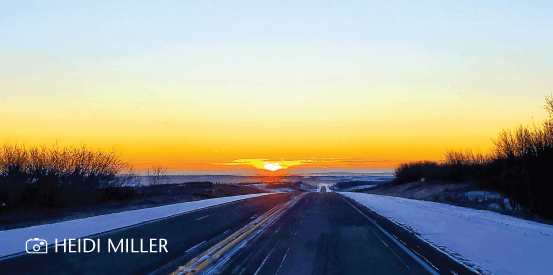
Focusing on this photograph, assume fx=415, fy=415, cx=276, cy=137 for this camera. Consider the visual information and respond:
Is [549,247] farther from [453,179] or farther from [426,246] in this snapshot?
[453,179]

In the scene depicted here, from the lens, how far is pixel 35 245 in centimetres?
1161

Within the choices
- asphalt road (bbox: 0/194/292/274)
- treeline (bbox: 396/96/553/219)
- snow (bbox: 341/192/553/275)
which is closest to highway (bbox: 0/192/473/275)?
asphalt road (bbox: 0/194/292/274)

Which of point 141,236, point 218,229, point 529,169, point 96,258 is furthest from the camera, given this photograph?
point 529,169

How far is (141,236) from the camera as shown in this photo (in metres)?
13.5

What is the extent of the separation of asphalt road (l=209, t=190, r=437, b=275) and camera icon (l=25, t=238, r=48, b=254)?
513 cm

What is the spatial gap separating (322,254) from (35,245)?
7974 mm

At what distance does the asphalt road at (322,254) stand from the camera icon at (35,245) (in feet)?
16.8

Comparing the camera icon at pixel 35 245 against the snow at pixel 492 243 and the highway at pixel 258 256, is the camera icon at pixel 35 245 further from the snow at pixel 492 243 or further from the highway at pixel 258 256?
the snow at pixel 492 243

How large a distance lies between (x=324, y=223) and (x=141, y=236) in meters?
8.58

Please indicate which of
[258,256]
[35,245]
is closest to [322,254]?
[258,256]

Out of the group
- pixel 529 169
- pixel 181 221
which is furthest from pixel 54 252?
pixel 529 169

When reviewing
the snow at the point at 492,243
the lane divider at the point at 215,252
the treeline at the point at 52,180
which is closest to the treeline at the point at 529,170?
the snow at the point at 492,243

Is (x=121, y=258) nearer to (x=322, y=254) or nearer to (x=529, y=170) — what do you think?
(x=322, y=254)

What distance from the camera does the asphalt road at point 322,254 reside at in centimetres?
901
